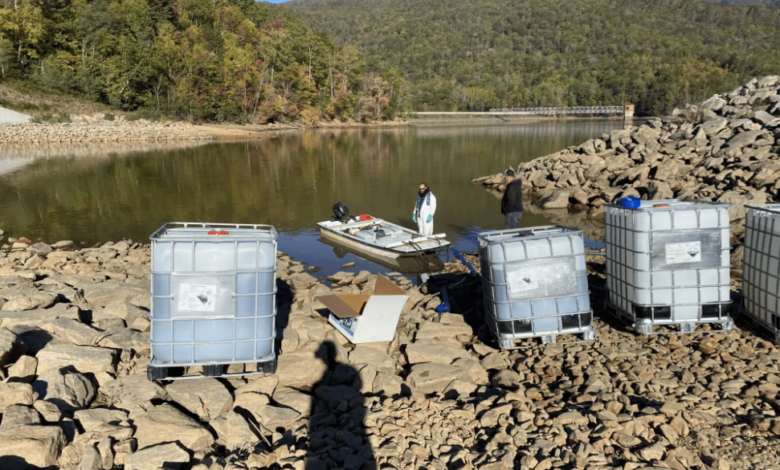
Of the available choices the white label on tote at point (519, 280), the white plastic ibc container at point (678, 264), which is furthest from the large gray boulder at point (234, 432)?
the white plastic ibc container at point (678, 264)

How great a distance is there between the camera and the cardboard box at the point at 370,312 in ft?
23.2

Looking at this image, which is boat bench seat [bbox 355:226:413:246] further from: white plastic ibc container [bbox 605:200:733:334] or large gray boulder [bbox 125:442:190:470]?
large gray boulder [bbox 125:442:190:470]

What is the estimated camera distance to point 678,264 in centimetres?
701

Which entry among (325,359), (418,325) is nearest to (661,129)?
(418,325)

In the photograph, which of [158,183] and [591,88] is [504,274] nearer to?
[158,183]

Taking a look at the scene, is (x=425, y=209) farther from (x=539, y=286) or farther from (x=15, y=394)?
(x=15, y=394)

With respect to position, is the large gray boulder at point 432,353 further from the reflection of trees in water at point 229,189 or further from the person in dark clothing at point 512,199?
the reflection of trees in water at point 229,189

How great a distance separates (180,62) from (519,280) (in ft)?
259

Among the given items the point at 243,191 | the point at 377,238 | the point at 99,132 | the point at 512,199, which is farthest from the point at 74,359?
the point at 99,132

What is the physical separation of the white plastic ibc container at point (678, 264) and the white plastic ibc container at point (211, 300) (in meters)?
4.73

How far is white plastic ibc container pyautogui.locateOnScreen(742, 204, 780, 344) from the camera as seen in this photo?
267 inches

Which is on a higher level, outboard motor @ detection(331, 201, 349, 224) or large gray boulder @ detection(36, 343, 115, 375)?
outboard motor @ detection(331, 201, 349, 224)

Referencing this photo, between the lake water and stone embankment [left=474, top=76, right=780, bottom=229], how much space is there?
239 centimetres

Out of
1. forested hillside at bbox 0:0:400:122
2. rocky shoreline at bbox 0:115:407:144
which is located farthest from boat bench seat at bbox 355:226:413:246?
forested hillside at bbox 0:0:400:122
